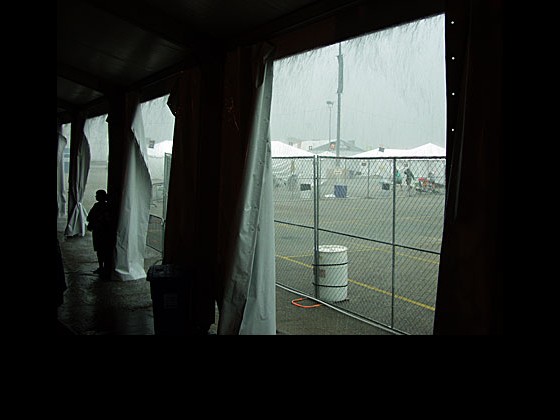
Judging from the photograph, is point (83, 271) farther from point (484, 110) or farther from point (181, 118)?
point (484, 110)

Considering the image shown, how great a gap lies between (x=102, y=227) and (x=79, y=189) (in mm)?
4477

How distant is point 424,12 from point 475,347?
1967mm

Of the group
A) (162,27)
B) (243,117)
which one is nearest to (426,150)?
(243,117)

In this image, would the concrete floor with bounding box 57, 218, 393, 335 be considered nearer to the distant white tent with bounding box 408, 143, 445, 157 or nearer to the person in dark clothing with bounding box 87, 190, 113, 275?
the person in dark clothing with bounding box 87, 190, 113, 275

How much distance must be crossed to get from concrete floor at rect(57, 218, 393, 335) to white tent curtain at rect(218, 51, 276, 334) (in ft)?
3.11

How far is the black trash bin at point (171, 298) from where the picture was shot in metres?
4.25

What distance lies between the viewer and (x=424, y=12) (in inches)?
108

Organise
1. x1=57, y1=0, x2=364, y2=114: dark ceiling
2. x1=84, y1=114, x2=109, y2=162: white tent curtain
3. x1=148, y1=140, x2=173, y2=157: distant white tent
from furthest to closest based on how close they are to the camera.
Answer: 1. x1=84, y1=114, x2=109, y2=162: white tent curtain
2. x1=148, y1=140, x2=173, y2=157: distant white tent
3. x1=57, y1=0, x2=364, y2=114: dark ceiling

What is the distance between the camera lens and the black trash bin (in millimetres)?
4250

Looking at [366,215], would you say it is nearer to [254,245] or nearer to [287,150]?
[287,150]

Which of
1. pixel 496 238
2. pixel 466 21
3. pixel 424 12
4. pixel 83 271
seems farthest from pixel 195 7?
pixel 83 271

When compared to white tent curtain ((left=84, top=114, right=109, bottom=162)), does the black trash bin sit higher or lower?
lower

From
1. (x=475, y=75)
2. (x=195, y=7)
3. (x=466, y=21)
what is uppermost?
(x=195, y=7)

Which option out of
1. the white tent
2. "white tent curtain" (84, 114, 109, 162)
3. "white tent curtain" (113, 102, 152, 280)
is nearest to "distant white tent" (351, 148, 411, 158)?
the white tent
